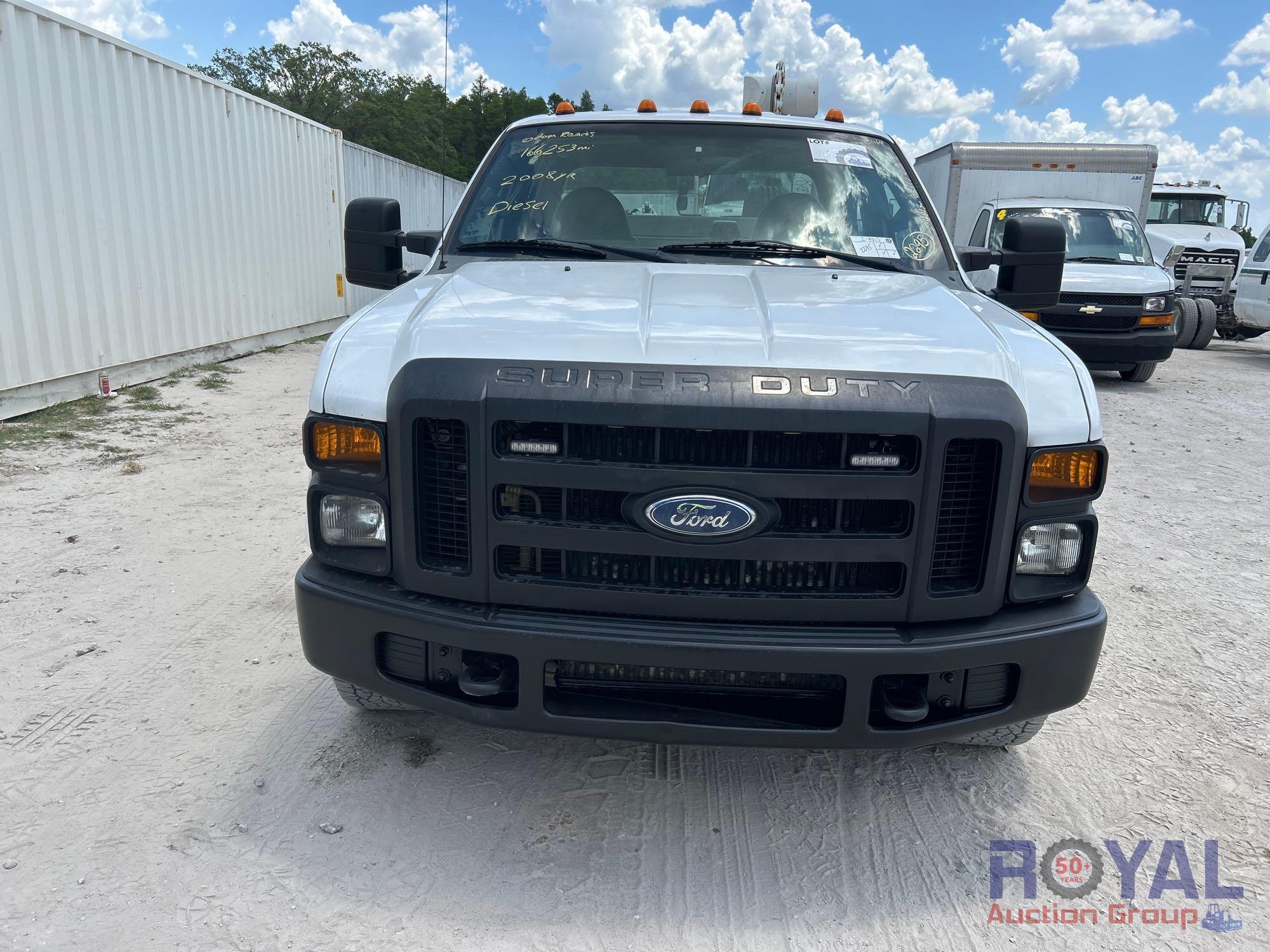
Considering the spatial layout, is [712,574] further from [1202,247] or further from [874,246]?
[1202,247]

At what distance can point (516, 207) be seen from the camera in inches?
141

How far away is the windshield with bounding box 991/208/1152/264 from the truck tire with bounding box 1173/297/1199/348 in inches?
142

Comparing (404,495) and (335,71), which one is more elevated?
(335,71)

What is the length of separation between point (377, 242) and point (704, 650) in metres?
2.31

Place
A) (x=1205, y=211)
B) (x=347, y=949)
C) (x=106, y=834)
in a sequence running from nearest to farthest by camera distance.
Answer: (x=347, y=949) < (x=106, y=834) < (x=1205, y=211)

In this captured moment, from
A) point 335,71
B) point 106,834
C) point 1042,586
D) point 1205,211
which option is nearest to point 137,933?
point 106,834

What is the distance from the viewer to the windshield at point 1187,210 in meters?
18.0

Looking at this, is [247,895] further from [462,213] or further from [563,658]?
[462,213]

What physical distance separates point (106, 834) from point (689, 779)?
1647 millimetres

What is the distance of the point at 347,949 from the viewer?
2.10 metres

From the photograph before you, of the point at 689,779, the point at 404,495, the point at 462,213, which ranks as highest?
the point at 462,213

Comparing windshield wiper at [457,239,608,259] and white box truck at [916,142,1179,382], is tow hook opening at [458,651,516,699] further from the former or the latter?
white box truck at [916,142,1179,382]

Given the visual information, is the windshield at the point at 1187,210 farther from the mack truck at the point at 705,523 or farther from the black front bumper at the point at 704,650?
the black front bumper at the point at 704,650

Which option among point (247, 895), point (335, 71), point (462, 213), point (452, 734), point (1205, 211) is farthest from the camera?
point (335, 71)
